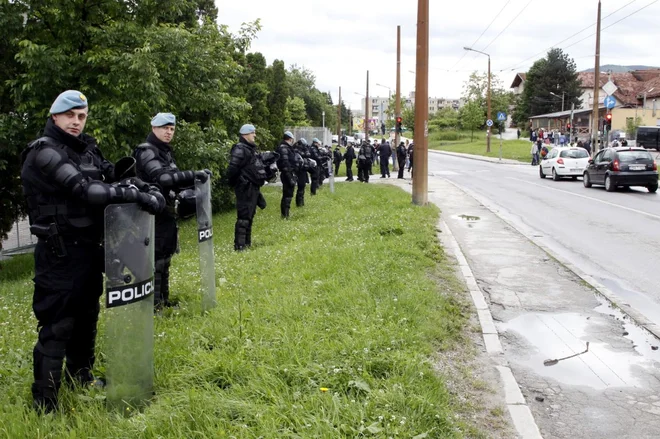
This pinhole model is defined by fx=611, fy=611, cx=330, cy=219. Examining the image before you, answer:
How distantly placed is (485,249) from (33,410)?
7.99m

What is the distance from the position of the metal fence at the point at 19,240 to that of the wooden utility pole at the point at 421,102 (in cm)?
955

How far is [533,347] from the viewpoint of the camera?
541 centimetres

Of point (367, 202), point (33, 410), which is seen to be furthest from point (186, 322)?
point (367, 202)

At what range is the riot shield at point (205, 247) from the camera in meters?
5.73

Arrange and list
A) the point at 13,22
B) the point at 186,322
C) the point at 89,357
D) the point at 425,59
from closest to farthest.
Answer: the point at 89,357
the point at 186,322
the point at 13,22
the point at 425,59

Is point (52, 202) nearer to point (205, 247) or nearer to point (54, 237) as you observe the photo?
point (54, 237)

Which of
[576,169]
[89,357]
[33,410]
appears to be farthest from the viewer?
[576,169]

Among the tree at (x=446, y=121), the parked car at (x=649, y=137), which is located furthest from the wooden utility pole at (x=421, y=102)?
the tree at (x=446, y=121)

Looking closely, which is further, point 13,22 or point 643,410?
point 13,22

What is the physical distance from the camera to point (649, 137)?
46.9 metres

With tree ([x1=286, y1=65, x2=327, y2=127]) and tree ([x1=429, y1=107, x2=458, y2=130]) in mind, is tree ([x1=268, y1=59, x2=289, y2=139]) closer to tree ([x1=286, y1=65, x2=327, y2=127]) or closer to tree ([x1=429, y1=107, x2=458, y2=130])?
tree ([x1=286, y1=65, x2=327, y2=127])

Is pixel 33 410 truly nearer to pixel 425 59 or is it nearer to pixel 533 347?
pixel 533 347

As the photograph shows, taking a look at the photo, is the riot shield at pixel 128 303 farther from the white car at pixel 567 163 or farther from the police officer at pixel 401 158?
the white car at pixel 567 163

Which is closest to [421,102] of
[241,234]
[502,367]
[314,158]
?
[314,158]
